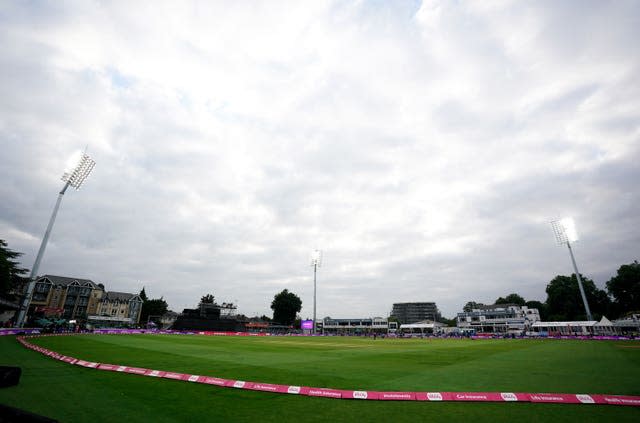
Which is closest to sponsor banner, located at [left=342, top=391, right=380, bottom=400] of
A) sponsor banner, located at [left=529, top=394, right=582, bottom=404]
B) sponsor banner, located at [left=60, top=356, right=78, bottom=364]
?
sponsor banner, located at [left=529, top=394, right=582, bottom=404]

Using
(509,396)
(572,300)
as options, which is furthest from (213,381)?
(572,300)

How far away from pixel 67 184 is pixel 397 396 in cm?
5988

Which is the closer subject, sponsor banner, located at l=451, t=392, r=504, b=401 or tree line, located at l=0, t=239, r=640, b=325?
sponsor banner, located at l=451, t=392, r=504, b=401

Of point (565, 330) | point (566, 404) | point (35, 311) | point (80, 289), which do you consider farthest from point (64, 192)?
point (565, 330)

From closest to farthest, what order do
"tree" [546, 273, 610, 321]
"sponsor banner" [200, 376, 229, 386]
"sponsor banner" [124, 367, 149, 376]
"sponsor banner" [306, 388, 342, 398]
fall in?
"sponsor banner" [306, 388, 342, 398] → "sponsor banner" [200, 376, 229, 386] → "sponsor banner" [124, 367, 149, 376] → "tree" [546, 273, 610, 321]

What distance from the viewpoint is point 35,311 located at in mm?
80375

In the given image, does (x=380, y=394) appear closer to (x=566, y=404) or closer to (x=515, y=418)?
(x=515, y=418)

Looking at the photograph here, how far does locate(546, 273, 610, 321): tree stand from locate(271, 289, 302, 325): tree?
99.0 m

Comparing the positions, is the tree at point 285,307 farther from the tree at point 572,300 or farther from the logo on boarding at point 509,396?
the logo on boarding at point 509,396

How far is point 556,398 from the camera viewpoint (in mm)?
9055

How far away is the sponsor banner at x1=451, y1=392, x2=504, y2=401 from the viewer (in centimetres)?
932

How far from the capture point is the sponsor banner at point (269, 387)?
10.4m

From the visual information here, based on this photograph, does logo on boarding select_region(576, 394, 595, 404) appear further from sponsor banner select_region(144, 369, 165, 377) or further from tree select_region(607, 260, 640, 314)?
tree select_region(607, 260, 640, 314)

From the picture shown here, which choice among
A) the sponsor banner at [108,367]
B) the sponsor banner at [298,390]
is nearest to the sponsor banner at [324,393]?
the sponsor banner at [298,390]
